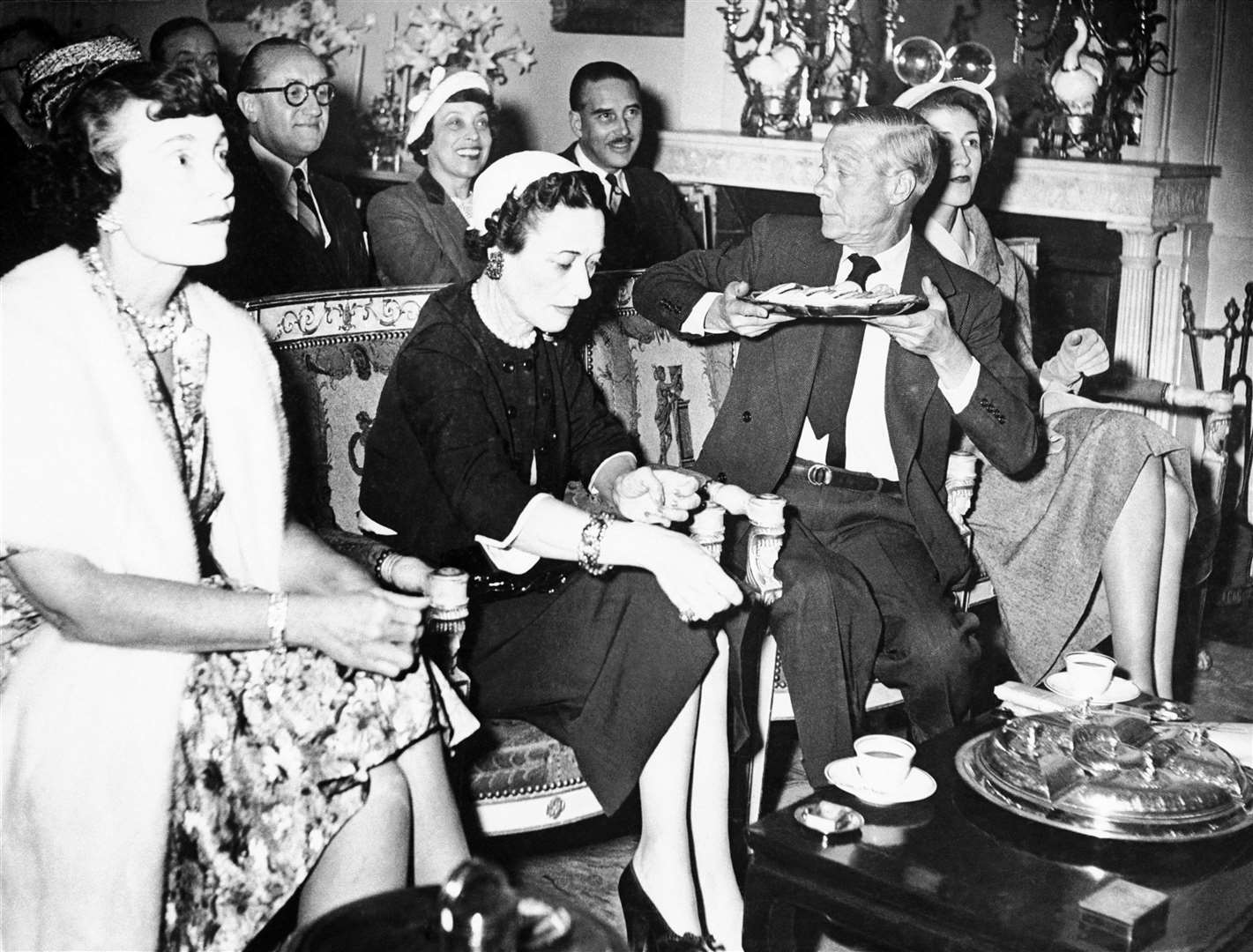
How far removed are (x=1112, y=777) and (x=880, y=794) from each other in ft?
0.94

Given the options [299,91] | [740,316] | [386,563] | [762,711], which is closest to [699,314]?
[740,316]

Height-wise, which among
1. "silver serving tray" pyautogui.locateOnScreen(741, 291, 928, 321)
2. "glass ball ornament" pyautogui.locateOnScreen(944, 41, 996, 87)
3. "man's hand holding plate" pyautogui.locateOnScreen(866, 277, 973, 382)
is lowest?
"man's hand holding plate" pyautogui.locateOnScreen(866, 277, 973, 382)

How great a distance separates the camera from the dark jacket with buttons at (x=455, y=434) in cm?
208

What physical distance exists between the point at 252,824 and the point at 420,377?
0.75 meters

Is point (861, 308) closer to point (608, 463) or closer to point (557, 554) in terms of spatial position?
point (608, 463)

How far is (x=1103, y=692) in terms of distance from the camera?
199 cm

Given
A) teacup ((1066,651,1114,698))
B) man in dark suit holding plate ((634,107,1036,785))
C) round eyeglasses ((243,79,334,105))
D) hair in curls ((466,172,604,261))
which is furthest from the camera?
round eyeglasses ((243,79,334,105))

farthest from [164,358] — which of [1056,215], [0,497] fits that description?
[1056,215]

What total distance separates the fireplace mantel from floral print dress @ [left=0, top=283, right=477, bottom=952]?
3.39 m

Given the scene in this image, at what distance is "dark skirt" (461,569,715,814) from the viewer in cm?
203

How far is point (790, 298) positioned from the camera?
2.45 metres

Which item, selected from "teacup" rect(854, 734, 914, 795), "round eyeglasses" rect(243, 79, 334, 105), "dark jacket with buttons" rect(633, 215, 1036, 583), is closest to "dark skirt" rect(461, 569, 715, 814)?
"teacup" rect(854, 734, 914, 795)

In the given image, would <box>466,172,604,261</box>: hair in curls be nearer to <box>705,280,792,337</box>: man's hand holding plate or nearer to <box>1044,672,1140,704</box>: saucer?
<box>705,280,792,337</box>: man's hand holding plate

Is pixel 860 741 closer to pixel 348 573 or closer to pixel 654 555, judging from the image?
pixel 654 555
